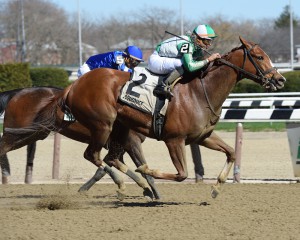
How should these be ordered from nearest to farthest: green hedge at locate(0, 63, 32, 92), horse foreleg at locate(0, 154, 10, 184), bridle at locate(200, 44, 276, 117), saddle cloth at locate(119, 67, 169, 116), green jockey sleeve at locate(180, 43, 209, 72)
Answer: green jockey sleeve at locate(180, 43, 209, 72), bridle at locate(200, 44, 276, 117), saddle cloth at locate(119, 67, 169, 116), horse foreleg at locate(0, 154, 10, 184), green hedge at locate(0, 63, 32, 92)

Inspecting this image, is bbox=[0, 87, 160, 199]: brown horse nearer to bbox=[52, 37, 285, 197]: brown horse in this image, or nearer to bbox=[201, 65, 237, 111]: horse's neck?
bbox=[52, 37, 285, 197]: brown horse

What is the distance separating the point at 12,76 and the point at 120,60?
20.2m

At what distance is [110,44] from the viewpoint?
67.5 meters

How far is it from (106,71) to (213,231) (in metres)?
2.76

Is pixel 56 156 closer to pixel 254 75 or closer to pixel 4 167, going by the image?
pixel 4 167

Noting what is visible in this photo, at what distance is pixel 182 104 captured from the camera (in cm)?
829

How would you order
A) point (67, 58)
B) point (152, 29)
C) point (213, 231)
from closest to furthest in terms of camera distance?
point (213, 231), point (152, 29), point (67, 58)

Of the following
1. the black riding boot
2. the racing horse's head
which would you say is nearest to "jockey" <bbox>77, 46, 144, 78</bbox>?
the black riding boot

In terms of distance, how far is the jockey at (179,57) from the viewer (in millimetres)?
8180

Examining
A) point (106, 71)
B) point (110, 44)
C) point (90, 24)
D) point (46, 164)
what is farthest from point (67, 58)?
point (106, 71)

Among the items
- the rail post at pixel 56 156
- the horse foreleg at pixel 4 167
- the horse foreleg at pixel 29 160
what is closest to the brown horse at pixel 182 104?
the horse foreleg at pixel 4 167

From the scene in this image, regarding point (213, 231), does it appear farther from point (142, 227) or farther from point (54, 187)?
point (54, 187)

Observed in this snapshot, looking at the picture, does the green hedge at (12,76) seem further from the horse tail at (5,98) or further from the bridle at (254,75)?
the bridle at (254,75)

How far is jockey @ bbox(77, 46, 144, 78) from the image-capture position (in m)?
9.71
